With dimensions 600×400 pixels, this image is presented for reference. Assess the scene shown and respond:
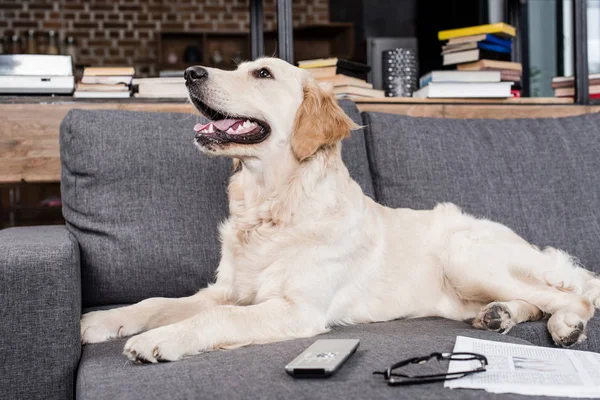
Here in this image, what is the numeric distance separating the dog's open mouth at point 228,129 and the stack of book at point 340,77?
1.08 m

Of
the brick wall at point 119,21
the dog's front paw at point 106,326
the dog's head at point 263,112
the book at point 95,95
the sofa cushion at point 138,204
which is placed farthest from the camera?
the brick wall at point 119,21

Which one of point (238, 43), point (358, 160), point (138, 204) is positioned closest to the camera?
point (138, 204)

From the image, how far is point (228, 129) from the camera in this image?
6.62ft

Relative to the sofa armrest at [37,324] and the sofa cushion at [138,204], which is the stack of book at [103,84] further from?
the sofa armrest at [37,324]

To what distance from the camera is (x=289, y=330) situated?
1.76 meters

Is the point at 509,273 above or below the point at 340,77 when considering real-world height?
below

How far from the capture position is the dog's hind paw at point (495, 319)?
6.33 ft

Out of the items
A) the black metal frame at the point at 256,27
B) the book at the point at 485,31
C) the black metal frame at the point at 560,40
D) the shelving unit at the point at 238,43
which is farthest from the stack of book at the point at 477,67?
the shelving unit at the point at 238,43

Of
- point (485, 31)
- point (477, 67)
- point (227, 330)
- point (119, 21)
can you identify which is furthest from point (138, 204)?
point (119, 21)

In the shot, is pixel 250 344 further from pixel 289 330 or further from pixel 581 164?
pixel 581 164

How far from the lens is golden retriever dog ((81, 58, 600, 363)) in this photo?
1.90 meters

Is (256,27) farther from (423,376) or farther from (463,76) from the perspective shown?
(423,376)

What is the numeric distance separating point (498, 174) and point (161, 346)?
165 centimetres

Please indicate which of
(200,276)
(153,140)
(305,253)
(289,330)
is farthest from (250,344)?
(153,140)
